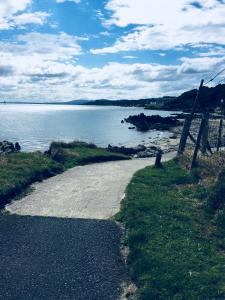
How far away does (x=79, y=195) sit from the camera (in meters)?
23.0

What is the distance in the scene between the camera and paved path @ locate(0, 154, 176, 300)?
42.1 feet

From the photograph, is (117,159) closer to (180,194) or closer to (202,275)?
(180,194)

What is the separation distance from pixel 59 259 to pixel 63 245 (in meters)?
1.29

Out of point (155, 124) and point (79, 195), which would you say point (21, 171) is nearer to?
point (79, 195)

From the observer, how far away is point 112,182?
1040 inches

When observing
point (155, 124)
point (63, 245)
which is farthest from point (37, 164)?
point (155, 124)

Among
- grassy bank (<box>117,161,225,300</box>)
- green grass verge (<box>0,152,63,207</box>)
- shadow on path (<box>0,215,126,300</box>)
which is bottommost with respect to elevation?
shadow on path (<box>0,215,126,300</box>)

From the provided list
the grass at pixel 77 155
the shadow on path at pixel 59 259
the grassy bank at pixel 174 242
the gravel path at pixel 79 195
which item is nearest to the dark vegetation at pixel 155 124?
the grass at pixel 77 155

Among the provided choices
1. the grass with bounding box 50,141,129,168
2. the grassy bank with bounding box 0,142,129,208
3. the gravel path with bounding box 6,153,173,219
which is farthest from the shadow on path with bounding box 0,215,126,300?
the grass with bounding box 50,141,129,168

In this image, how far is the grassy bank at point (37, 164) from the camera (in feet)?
77.9

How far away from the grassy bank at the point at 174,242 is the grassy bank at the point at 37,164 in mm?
6853

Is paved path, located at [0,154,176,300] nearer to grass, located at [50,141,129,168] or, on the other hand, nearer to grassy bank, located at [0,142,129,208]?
grassy bank, located at [0,142,129,208]

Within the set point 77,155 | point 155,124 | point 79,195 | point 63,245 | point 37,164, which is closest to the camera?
point 63,245

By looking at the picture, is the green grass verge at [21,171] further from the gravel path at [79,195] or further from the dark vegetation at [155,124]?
the dark vegetation at [155,124]
